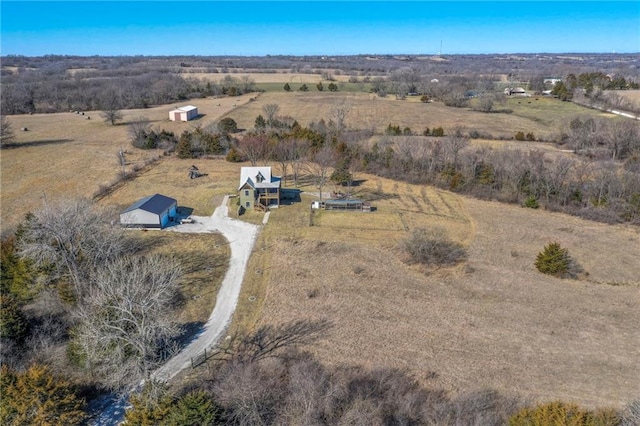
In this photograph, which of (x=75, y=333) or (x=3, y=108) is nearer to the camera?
(x=75, y=333)

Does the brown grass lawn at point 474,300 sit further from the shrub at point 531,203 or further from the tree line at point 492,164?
the tree line at point 492,164

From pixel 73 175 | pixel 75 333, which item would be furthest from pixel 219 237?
pixel 73 175

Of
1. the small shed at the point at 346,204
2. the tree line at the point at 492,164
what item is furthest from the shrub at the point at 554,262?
the small shed at the point at 346,204

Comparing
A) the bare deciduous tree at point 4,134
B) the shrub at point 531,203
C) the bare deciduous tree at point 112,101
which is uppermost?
the bare deciduous tree at point 112,101

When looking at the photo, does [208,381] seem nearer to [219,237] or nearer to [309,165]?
[219,237]

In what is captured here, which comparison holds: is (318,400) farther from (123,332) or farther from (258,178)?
(258,178)
